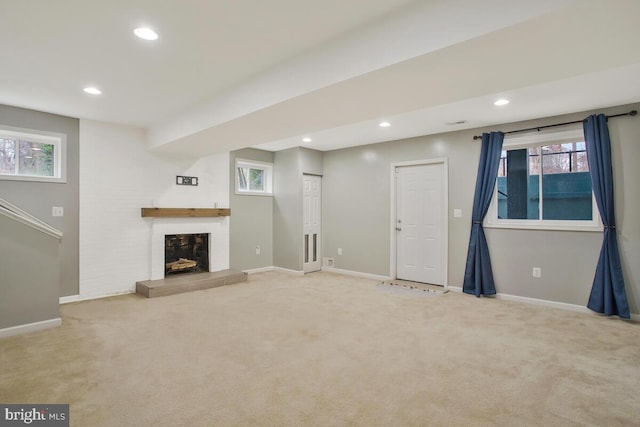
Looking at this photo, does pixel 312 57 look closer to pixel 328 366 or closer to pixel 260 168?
pixel 328 366

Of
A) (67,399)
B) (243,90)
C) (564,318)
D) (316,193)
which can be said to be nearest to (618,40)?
(243,90)

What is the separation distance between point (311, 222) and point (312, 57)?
13.8ft

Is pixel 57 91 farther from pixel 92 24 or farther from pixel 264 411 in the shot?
pixel 264 411

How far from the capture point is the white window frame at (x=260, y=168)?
611cm

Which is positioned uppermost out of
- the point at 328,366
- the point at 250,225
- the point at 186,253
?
the point at 250,225

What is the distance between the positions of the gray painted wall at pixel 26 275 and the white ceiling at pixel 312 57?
1.51m

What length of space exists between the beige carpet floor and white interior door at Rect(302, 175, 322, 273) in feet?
7.58

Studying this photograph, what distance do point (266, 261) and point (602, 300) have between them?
513cm

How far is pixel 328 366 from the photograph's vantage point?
2.55 m

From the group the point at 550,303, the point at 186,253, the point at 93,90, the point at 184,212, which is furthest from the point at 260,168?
the point at 550,303

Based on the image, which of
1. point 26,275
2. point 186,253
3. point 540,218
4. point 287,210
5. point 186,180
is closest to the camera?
point 26,275

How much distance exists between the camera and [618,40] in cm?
174

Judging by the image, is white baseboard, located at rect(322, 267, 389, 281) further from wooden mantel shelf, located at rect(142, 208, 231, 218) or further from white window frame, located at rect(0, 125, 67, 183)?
white window frame, located at rect(0, 125, 67, 183)

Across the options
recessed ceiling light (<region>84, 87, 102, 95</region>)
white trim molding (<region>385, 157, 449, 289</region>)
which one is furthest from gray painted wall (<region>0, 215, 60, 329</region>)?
white trim molding (<region>385, 157, 449, 289</region>)
